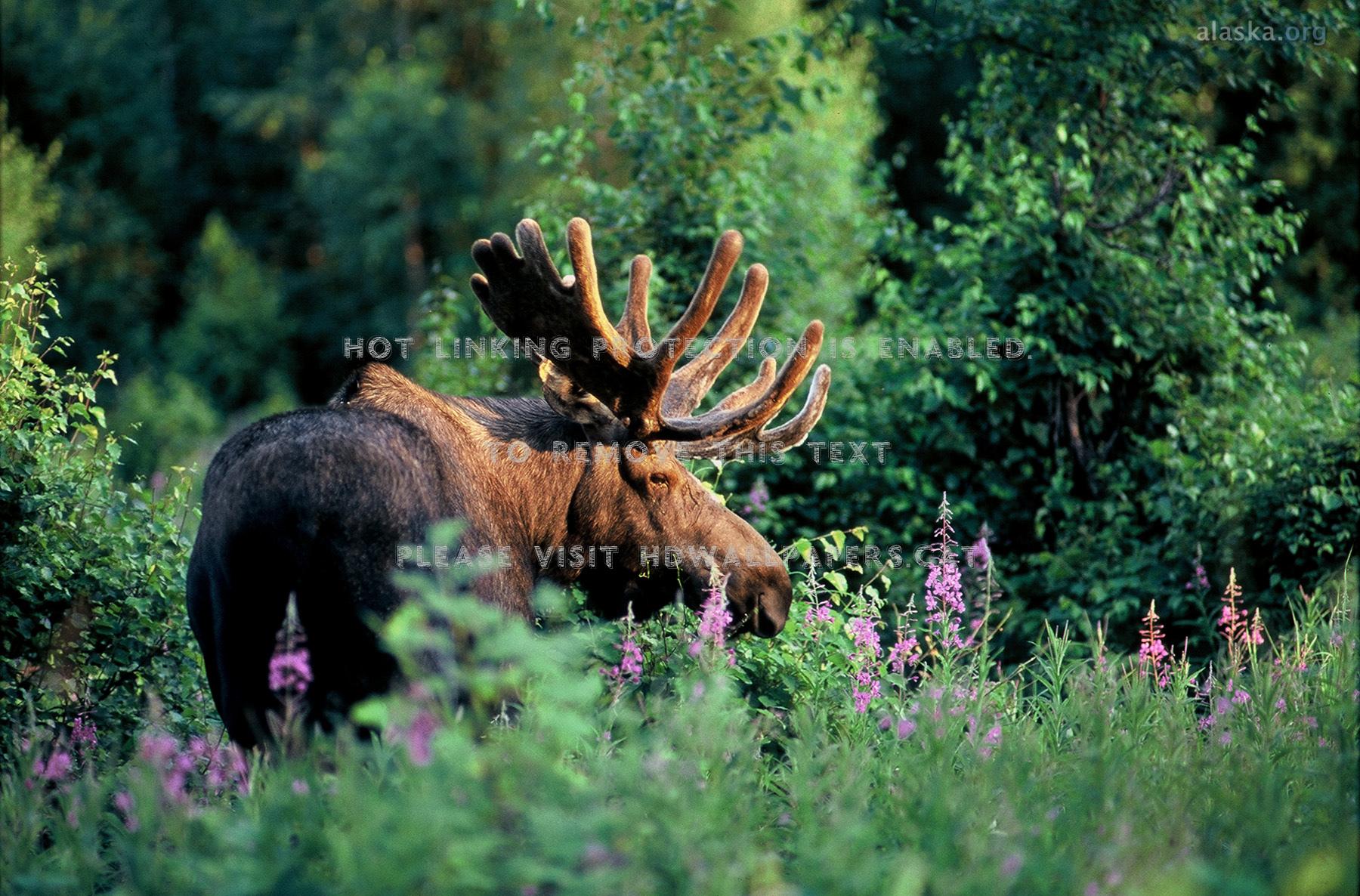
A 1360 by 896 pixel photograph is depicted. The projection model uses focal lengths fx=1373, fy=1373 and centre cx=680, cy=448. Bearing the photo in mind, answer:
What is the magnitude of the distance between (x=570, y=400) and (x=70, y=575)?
2.21m

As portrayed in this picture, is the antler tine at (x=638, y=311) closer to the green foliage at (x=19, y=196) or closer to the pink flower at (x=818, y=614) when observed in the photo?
the pink flower at (x=818, y=614)

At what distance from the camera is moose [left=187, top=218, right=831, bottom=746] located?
167 inches

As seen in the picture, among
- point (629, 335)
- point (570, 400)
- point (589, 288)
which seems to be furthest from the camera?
point (629, 335)

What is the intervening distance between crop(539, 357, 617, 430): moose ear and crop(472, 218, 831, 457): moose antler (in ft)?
0.03

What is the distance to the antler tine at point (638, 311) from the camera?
602 centimetres

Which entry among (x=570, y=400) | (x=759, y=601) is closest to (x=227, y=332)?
(x=570, y=400)

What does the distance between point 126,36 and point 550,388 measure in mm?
33143

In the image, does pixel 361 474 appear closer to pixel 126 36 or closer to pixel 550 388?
pixel 550 388

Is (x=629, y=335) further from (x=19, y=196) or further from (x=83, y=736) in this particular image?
(x=19, y=196)

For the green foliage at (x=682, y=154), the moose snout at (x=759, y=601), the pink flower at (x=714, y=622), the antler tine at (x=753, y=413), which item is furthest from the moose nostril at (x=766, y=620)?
Answer: the green foliage at (x=682, y=154)

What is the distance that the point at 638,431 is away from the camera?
5.65 m

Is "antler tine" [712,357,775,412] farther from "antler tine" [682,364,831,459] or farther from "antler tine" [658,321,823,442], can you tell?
"antler tine" [658,321,823,442]

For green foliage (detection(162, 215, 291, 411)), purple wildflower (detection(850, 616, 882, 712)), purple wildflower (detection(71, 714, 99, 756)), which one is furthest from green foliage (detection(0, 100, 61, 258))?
purple wildflower (detection(850, 616, 882, 712))

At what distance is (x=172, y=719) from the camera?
574 centimetres
